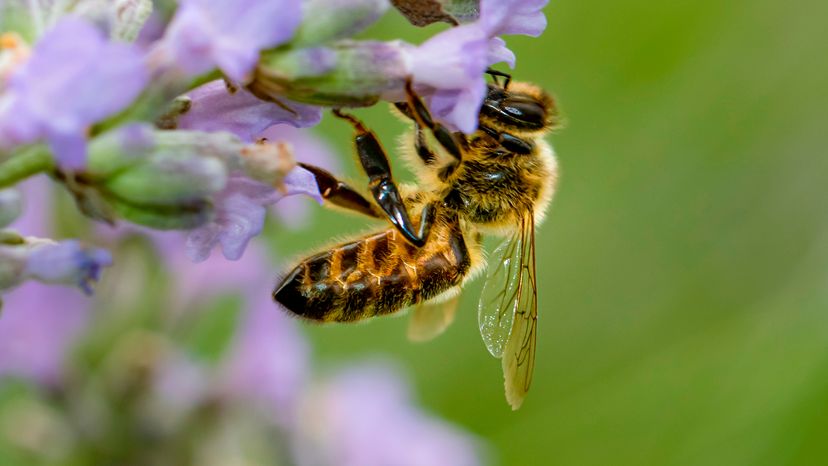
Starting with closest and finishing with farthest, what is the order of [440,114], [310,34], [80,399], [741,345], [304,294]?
[310,34], [440,114], [304,294], [80,399], [741,345]

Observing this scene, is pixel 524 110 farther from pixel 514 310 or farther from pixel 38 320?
pixel 38 320

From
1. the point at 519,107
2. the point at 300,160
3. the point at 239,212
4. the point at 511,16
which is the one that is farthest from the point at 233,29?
the point at 300,160

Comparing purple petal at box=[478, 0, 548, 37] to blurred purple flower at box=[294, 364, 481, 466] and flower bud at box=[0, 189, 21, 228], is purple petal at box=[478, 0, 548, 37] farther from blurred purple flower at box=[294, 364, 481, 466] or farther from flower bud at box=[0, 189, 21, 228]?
blurred purple flower at box=[294, 364, 481, 466]

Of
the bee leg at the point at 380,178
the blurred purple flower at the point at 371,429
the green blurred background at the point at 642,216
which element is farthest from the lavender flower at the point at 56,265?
the green blurred background at the point at 642,216

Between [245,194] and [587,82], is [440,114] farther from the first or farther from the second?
[587,82]

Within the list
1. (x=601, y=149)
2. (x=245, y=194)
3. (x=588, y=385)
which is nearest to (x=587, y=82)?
(x=601, y=149)

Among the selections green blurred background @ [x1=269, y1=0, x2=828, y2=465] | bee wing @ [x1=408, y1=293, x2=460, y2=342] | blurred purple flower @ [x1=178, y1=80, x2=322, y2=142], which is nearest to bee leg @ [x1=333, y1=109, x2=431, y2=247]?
bee wing @ [x1=408, y1=293, x2=460, y2=342]

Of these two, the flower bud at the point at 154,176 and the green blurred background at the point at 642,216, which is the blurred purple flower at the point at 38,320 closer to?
the green blurred background at the point at 642,216
